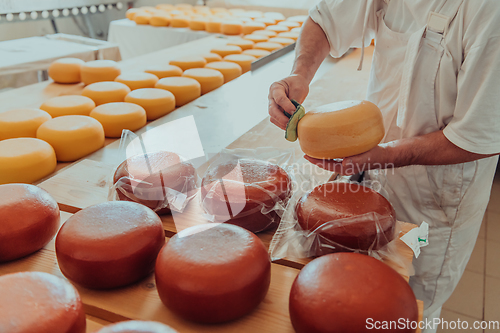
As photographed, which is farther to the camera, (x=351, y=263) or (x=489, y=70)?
(x=489, y=70)

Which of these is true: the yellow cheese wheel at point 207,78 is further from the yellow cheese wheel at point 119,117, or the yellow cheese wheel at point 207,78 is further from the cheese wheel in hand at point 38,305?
the cheese wheel in hand at point 38,305

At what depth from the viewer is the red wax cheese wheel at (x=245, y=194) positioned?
0.88 metres

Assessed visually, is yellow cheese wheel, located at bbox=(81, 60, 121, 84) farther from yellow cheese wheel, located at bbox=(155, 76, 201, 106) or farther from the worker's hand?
the worker's hand

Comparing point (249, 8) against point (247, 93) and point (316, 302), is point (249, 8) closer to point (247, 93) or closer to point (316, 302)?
point (247, 93)

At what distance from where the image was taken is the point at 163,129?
167 centimetres

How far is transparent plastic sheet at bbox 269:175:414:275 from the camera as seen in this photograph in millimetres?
799

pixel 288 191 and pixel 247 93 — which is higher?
pixel 288 191

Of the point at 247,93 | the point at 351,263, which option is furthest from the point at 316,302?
the point at 247,93

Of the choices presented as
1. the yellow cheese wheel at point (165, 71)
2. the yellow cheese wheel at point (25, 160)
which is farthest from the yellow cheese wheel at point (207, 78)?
the yellow cheese wheel at point (25, 160)

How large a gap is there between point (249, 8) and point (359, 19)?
4.56 meters

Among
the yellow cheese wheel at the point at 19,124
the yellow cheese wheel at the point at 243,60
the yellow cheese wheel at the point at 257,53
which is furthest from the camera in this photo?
the yellow cheese wheel at the point at 257,53

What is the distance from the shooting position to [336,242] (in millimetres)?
804

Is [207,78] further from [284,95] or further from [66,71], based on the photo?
[284,95]

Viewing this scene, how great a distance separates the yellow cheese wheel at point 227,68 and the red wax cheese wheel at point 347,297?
7.11ft
